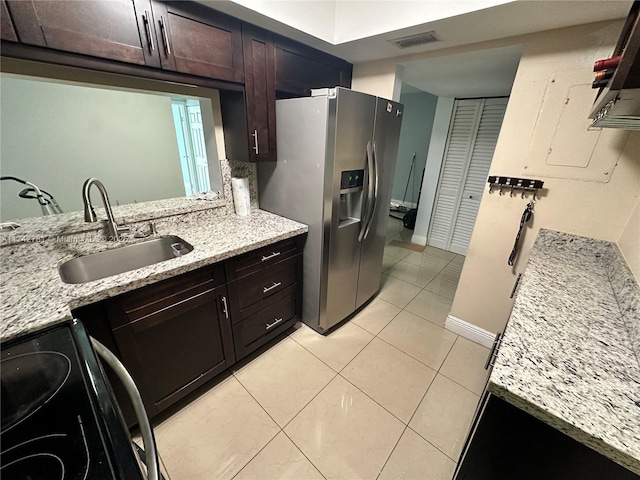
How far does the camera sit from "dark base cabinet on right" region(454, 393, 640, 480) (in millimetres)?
577

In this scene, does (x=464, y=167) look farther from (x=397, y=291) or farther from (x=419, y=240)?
(x=397, y=291)

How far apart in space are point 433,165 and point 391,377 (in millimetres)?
2906

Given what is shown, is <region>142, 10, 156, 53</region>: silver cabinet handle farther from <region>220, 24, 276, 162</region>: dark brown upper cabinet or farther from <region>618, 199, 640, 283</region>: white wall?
<region>618, 199, 640, 283</region>: white wall

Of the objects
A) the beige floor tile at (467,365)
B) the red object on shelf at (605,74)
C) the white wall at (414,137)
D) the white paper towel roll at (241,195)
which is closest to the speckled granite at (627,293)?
the red object on shelf at (605,74)

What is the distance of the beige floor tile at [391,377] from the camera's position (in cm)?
161

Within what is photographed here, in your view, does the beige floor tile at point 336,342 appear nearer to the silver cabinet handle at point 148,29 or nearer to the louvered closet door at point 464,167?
the silver cabinet handle at point 148,29

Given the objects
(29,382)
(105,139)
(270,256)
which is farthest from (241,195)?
(105,139)

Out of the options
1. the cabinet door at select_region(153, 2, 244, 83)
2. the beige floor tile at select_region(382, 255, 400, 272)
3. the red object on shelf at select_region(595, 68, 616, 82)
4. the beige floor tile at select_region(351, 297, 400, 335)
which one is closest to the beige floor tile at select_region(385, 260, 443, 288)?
the beige floor tile at select_region(382, 255, 400, 272)

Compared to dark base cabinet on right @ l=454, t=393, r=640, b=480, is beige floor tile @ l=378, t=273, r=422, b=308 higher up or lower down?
lower down

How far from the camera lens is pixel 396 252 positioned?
150 inches

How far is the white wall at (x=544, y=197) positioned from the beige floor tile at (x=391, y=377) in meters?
0.76

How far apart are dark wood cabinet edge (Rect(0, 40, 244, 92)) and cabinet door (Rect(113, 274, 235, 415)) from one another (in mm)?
→ 1036

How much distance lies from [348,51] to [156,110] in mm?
2266

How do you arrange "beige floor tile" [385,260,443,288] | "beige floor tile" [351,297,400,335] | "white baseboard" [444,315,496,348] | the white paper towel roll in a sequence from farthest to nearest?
"beige floor tile" [385,260,443,288]
"beige floor tile" [351,297,400,335]
"white baseboard" [444,315,496,348]
the white paper towel roll
